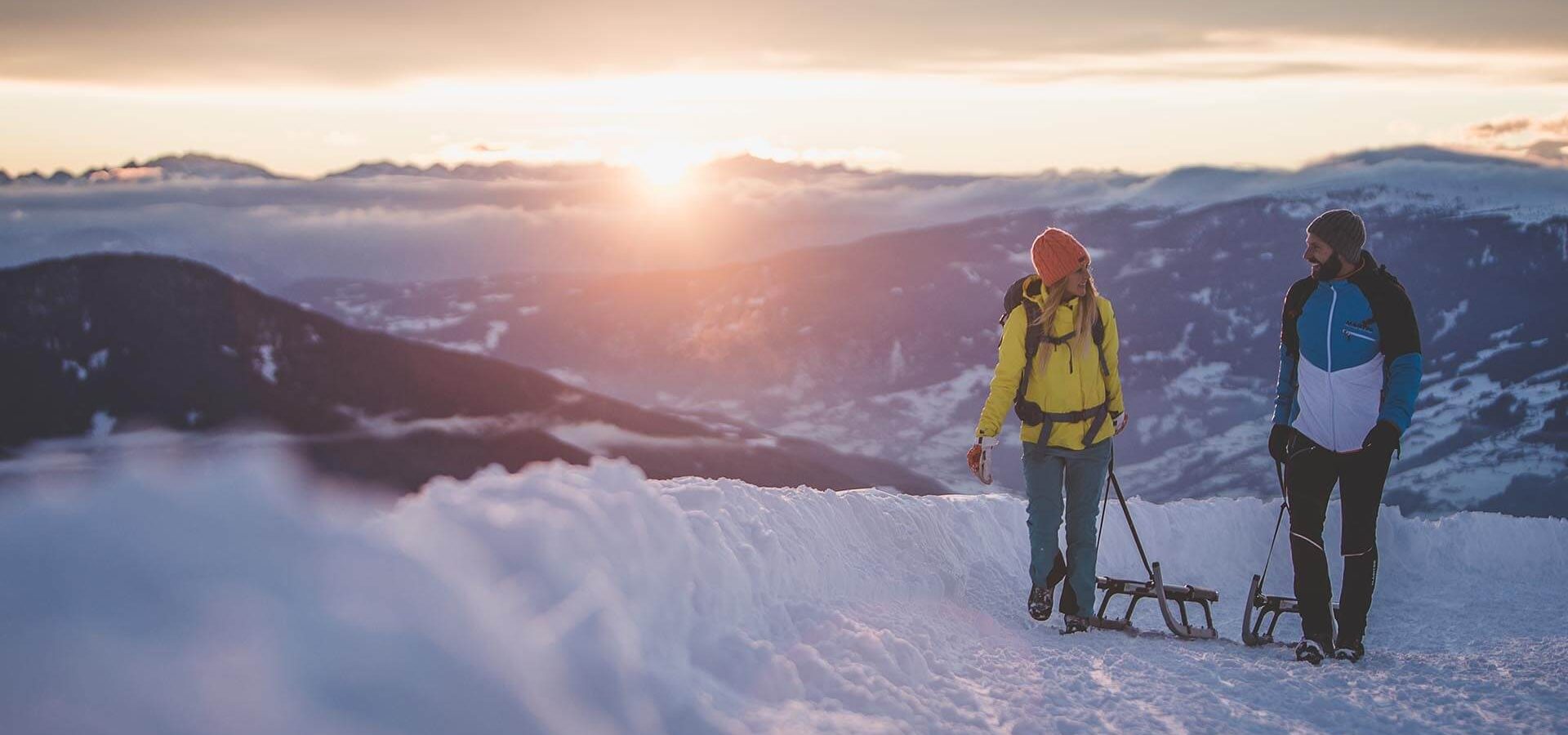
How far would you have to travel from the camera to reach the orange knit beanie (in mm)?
6801

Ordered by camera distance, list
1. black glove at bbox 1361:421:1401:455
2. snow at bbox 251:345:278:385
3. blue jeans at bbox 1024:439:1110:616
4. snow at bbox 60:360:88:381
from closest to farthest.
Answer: black glove at bbox 1361:421:1401:455 → blue jeans at bbox 1024:439:1110:616 → snow at bbox 60:360:88:381 → snow at bbox 251:345:278:385

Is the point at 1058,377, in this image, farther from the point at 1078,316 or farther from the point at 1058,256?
the point at 1058,256

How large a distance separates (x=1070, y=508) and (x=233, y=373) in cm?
7652

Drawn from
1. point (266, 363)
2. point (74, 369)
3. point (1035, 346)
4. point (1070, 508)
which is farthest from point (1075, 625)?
point (74, 369)

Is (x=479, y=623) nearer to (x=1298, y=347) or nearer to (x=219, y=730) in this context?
(x=219, y=730)

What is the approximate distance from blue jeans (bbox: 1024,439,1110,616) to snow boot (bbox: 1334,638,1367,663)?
141cm

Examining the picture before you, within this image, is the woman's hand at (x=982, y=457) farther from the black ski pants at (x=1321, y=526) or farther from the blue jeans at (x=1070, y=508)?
the black ski pants at (x=1321, y=526)

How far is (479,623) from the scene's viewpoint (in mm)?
4438

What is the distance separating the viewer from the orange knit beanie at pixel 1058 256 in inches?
268

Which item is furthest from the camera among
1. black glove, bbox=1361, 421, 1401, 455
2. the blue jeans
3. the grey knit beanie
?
the blue jeans

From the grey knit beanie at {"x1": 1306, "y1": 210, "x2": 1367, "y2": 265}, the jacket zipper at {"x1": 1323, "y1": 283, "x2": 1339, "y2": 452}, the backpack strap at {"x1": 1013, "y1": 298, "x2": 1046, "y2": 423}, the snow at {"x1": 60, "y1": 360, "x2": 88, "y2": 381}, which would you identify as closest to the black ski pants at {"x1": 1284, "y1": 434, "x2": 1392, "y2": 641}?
the jacket zipper at {"x1": 1323, "y1": 283, "x2": 1339, "y2": 452}

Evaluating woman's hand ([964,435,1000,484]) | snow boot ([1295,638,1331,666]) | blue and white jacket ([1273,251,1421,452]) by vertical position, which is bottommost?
snow boot ([1295,638,1331,666])

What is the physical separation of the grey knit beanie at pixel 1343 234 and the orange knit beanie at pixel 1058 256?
123 cm

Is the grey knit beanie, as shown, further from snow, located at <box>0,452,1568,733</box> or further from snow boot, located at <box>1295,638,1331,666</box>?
snow, located at <box>0,452,1568,733</box>
